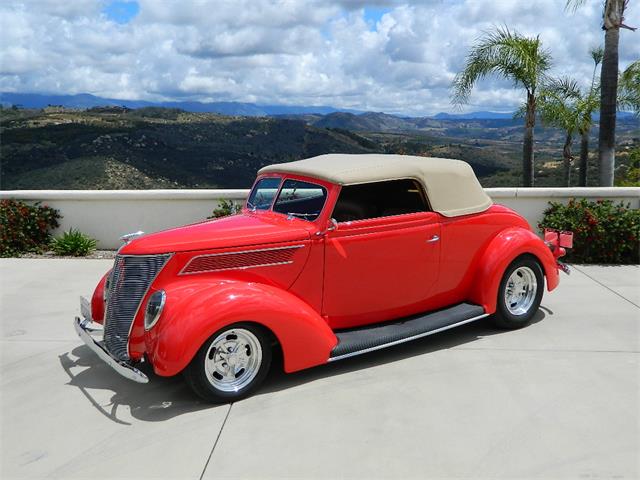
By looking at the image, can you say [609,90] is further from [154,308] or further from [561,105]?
[154,308]

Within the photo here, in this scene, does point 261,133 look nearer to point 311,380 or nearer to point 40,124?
point 40,124

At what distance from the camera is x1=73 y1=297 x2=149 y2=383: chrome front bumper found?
380 centimetres

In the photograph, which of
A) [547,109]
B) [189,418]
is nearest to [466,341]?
[189,418]

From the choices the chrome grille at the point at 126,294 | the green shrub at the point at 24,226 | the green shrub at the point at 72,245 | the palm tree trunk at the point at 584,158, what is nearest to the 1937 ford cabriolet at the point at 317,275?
the chrome grille at the point at 126,294

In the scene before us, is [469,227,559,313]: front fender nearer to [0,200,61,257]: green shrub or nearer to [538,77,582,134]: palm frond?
[0,200,61,257]: green shrub

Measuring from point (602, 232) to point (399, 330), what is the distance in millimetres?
4894

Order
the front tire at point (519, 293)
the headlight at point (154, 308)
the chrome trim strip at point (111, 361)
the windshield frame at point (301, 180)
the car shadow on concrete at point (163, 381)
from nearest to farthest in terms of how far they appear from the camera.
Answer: the chrome trim strip at point (111, 361) < the headlight at point (154, 308) < the car shadow on concrete at point (163, 381) < the windshield frame at point (301, 180) < the front tire at point (519, 293)

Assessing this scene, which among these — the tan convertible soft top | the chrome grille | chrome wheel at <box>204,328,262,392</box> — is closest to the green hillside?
the tan convertible soft top

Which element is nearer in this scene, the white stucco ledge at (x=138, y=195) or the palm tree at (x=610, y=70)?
the white stucco ledge at (x=138, y=195)

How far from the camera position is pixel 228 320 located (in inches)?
153

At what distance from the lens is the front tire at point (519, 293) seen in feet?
17.9

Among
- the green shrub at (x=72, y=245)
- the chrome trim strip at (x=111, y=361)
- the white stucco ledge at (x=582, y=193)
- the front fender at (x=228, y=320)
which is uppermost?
the white stucco ledge at (x=582, y=193)

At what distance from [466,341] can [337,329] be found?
132 centimetres

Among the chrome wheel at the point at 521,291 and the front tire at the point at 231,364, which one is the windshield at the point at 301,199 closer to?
the front tire at the point at 231,364
